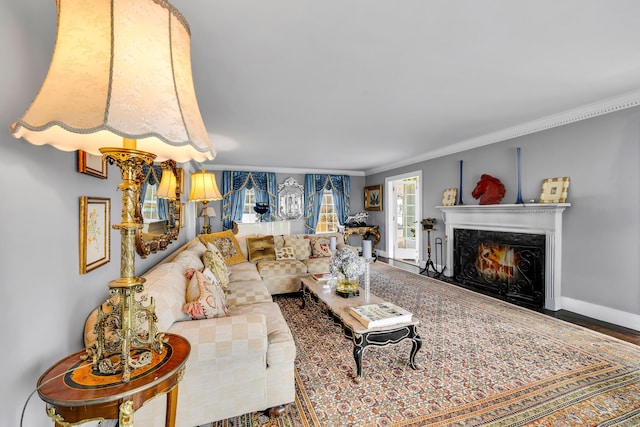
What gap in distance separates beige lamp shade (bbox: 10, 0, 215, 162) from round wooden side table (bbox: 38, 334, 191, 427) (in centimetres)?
71

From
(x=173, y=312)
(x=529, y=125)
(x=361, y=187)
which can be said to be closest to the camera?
(x=173, y=312)

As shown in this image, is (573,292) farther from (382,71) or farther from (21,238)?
(21,238)

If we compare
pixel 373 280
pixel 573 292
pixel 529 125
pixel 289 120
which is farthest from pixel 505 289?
pixel 289 120

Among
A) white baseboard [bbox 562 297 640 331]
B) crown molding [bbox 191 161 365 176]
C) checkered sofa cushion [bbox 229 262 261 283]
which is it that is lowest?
white baseboard [bbox 562 297 640 331]

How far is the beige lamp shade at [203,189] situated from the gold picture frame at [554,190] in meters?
4.25

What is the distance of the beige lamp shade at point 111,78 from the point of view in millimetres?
654

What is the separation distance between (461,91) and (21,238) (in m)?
3.24

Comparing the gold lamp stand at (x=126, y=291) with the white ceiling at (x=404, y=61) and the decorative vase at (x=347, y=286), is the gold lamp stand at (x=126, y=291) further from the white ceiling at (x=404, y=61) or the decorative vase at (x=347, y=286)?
the decorative vase at (x=347, y=286)

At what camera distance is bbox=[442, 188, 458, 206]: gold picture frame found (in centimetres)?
508

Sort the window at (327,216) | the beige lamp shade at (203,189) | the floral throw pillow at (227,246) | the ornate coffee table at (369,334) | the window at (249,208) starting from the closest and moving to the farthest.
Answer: the ornate coffee table at (369,334) < the beige lamp shade at (203,189) < the floral throw pillow at (227,246) < the window at (249,208) < the window at (327,216)

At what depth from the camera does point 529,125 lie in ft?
12.3

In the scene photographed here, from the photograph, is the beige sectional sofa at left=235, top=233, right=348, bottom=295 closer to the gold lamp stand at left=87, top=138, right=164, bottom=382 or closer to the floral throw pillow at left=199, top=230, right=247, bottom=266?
the floral throw pillow at left=199, top=230, right=247, bottom=266

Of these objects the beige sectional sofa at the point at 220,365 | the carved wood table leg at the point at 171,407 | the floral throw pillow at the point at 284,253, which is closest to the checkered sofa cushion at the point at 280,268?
the floral throw pillow at the point at 284,253

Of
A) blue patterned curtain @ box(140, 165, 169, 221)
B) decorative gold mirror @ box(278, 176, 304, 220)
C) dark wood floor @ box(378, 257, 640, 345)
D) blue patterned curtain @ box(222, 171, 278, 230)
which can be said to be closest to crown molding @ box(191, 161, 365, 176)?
blue patterned curtain @ box(222, 171, 278, 230)
